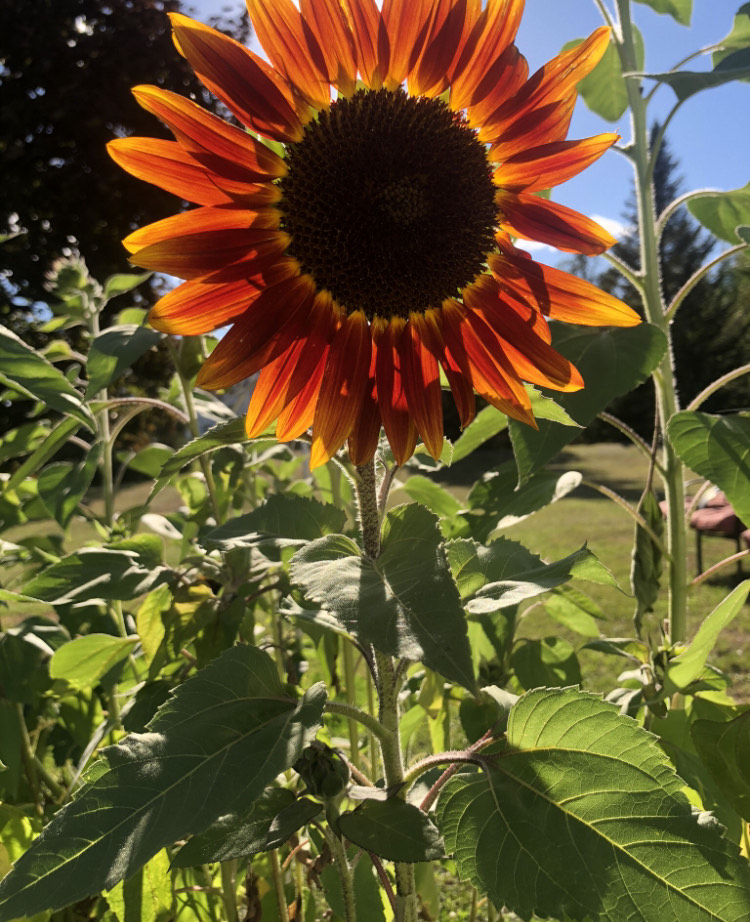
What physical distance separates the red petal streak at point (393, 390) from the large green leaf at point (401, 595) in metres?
0.08

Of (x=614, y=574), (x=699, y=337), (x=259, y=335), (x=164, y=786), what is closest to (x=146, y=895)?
(x=164, y=786)

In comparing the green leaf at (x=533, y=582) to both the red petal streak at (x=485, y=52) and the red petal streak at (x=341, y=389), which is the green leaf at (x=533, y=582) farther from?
the red petal streak at (x=485, y=52)

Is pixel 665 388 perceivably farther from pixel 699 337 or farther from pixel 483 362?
pixel 699 337

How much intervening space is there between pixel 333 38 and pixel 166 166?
181 millimetres

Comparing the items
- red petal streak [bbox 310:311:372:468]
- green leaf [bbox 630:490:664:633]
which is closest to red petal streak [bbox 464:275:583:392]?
red petal streak [bbox 310:311:372:468]

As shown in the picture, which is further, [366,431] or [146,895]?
[146,895]

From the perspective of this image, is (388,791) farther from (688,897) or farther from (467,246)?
(467,246)

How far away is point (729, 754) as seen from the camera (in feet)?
2.33

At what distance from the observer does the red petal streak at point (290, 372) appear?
24.8 inches

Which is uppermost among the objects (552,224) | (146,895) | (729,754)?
(552,224)

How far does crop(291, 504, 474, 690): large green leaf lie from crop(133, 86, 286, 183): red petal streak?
0.32 meters

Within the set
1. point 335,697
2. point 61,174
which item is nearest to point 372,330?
point 335,697

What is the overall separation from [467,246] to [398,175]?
0.31ft

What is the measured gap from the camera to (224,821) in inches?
24.8
